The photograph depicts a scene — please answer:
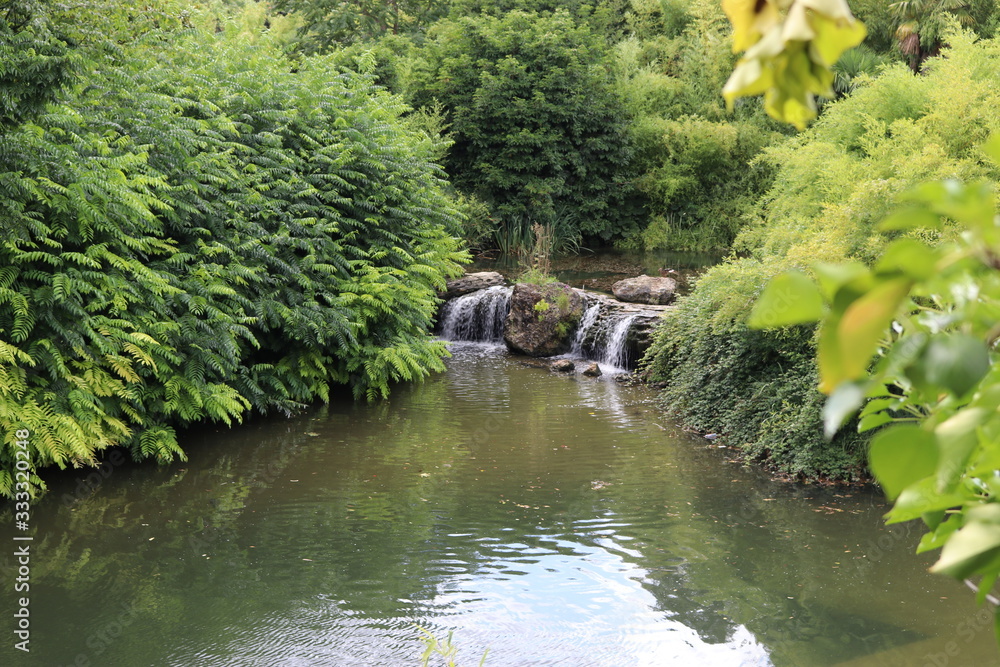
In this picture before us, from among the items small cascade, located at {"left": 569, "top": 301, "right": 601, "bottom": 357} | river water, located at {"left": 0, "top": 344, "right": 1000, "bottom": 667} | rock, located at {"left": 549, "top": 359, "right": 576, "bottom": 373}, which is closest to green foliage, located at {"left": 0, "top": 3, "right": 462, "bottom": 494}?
river water, located at {"left": 0, "top": 344, "right": 1000, "bottom": 667}

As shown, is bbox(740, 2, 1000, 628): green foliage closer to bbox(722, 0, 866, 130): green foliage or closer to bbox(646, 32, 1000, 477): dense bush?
bbox(722, 0, 866, 130): green foliage

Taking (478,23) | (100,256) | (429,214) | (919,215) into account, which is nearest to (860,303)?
(919,215)

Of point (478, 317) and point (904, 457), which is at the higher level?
point (904, 457)

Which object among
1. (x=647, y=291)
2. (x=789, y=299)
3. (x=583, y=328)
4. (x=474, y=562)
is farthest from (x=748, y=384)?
(x=789, y=299)

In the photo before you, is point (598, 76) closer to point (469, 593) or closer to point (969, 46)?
point (969, 46)

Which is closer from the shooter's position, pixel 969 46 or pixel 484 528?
pixel 484 528

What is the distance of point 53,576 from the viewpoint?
6023 mm

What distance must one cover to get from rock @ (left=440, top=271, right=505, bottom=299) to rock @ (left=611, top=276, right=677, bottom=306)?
2.51m

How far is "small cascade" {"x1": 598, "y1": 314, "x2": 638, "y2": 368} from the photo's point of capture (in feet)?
43.6

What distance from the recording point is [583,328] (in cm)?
1430

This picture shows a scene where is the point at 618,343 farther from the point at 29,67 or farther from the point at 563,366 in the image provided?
the point at 29,67

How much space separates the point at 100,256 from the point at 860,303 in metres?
8.25

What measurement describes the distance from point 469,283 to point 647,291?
3601mm

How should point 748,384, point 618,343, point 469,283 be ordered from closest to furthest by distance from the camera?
point 748,384 < point 618,343 < point 469,283
